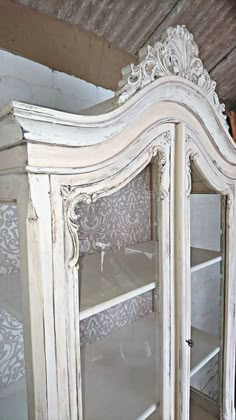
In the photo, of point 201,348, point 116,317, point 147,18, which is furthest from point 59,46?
point 201,348

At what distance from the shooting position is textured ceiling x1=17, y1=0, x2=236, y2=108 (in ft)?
2.99

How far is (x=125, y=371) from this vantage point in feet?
2.61

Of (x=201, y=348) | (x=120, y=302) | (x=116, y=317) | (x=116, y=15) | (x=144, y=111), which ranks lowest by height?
(x=201, y=348)

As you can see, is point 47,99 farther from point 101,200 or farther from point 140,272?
point 140,272

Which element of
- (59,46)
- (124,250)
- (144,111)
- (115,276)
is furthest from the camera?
(59,46)

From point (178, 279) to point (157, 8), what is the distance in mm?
993

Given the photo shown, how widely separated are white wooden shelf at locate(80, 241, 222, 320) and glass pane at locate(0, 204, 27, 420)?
0.14 metres

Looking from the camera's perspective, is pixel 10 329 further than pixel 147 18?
No

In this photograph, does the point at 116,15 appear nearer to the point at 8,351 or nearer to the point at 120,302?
the point at 120,302

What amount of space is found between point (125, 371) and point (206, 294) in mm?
423

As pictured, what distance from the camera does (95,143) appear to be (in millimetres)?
517

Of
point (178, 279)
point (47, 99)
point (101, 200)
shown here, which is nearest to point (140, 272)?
point (178, 279)

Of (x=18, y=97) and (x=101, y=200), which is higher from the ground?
(x=18, y=97)

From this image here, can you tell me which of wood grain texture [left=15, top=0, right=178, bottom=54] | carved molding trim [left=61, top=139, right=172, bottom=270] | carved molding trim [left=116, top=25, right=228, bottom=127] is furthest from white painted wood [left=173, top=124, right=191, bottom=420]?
wood grain texture [left=15, top=0, right=178, bottom=54]
